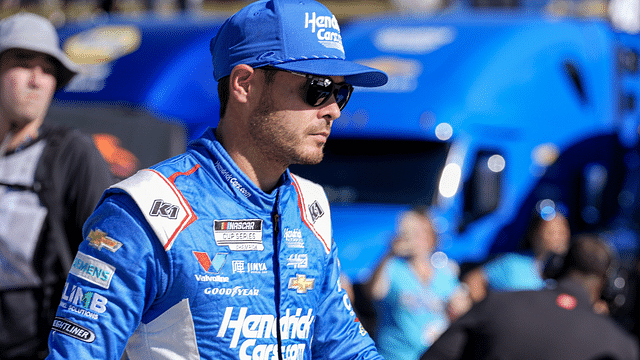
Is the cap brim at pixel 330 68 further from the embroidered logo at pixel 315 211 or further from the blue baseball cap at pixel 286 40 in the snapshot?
the embroidered logo at pixel 315 211

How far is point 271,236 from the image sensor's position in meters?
2.01

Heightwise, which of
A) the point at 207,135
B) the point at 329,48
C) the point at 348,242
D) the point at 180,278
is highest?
the point at 329,48

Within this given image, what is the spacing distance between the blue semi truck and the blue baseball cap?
441 centimetres

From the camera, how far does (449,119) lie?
743cm

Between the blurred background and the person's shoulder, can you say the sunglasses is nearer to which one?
the person's shoulder

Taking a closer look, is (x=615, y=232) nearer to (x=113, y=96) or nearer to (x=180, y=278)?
(x=113, y=96)

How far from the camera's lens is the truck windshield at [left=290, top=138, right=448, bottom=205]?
7238 millimetres

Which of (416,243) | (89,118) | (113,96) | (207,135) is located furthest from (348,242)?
(207,135)

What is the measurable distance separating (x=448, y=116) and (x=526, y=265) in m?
1.81

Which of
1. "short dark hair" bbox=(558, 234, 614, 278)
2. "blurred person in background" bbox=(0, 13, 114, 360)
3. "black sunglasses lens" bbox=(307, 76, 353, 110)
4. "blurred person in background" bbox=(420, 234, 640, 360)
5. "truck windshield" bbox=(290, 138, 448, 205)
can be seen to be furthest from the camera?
Result: "truck windshield" bbox=(290, 138, 448, 205)

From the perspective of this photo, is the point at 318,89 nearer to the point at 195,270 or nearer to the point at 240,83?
the point at 240,83

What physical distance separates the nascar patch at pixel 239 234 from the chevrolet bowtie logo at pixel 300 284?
0.11 m

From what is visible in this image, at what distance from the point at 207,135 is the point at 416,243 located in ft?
12.0

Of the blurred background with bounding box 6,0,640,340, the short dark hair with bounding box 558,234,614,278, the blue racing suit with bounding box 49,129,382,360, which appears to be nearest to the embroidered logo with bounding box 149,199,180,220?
the blue racing suit with bounding box 49,129,382,360
